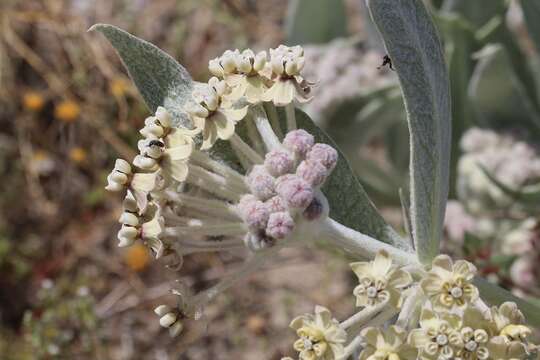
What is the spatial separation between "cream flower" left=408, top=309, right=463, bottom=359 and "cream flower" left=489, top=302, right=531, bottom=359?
0.07m

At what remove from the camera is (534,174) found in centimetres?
A: 285

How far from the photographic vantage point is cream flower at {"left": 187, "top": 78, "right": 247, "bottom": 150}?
1667mm

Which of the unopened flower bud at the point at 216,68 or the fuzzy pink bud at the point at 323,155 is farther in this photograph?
the unopened flower bud at the point at 216,68

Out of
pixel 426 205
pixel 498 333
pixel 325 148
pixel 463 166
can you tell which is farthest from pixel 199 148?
pixel 463 166

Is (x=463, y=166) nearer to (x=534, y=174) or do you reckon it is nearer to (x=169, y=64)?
(x=534, y=174)

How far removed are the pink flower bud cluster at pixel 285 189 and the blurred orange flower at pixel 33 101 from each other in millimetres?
2915

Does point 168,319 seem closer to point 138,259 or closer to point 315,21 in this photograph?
Result: point 315,21

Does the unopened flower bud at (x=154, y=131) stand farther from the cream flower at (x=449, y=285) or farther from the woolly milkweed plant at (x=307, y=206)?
the cream flower at (x=449, y=285)

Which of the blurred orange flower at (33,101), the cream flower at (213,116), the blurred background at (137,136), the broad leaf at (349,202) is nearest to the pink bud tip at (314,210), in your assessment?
the cream flower at (213,116)

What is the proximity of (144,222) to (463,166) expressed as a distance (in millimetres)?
1649

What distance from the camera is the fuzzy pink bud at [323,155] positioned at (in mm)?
1607

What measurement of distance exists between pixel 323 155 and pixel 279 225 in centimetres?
17

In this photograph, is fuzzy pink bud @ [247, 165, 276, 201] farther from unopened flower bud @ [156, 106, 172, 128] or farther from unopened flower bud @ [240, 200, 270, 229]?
unopened flower bud @ [156, 106, 172, 128]

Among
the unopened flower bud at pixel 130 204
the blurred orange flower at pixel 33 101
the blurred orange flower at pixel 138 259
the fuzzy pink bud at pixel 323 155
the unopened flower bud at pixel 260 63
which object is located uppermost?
the unopened flower bud at pixel 260 63
